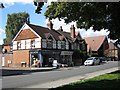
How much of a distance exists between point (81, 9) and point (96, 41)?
8071cm

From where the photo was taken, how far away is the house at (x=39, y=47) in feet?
178

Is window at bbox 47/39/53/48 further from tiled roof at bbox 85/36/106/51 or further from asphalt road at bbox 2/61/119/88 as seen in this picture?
tiled roof at bbox 85/36/106/51

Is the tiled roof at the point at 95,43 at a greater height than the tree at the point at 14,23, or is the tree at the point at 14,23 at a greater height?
the tree at the point at 14,23

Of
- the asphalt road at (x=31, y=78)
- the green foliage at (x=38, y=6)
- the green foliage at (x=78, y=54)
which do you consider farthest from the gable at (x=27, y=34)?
the green foliage at (x=38, y=6)

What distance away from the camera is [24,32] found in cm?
5797

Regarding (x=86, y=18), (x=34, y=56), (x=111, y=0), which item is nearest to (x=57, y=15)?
(x=86, y=18)

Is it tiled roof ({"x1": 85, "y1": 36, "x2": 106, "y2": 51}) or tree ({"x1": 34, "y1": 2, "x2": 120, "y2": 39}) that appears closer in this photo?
tree ({"x1": 34, "y1": 2, "x2": 120, "y2": 39})

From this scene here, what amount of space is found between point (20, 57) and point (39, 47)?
19.1 feet

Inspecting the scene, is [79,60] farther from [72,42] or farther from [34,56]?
[34,56]

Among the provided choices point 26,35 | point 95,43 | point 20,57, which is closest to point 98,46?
point 95,43

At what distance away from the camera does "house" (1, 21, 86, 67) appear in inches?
2137

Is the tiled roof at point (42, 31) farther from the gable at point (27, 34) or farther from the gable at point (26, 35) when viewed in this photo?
the gable at point (26, 35)

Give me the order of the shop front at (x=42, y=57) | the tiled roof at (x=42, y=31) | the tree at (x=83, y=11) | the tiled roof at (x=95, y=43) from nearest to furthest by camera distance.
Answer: the tree at (x=83, y=11) → the shop front at (x=42, y=57) → the tiled roof at (x=42, y=31) → the tiled roof at (x=95, y=43)

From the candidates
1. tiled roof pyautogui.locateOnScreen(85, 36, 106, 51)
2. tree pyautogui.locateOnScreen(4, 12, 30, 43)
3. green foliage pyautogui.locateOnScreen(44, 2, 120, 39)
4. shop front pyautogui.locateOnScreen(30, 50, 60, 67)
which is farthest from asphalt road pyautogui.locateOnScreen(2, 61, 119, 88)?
tree pyautogui.locateOnScreen(4, 12, 30, 43)
